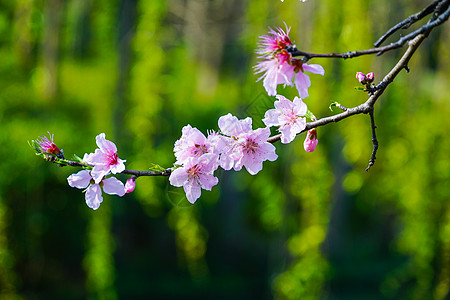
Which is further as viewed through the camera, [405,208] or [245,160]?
[405,208]

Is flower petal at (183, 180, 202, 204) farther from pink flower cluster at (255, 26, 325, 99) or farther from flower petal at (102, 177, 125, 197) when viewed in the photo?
pink flower cluster at (255, 26, 325, 99)

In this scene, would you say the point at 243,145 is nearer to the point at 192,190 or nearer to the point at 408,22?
the point at 192,190

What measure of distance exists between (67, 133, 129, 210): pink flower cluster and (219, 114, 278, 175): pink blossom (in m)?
0.21

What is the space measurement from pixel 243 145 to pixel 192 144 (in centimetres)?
10

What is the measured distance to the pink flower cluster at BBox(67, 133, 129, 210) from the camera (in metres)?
0.95

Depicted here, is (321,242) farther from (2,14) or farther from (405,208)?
(2,14)

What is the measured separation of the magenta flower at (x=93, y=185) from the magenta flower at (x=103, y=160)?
0.08 ft

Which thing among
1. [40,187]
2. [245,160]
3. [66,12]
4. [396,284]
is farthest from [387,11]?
[245,160]

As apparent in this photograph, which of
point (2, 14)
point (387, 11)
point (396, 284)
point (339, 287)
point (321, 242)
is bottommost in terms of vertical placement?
point (339, 287)

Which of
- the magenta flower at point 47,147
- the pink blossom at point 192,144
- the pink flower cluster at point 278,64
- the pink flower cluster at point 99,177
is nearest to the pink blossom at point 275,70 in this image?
the pink flower cluster at point 278,64

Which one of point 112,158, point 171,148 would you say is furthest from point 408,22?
point 171,148

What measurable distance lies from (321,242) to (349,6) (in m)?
1.60

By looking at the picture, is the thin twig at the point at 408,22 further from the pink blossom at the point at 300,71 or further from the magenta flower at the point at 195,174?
the magenta flower at the point at 195,174

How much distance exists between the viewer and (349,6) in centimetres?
320
